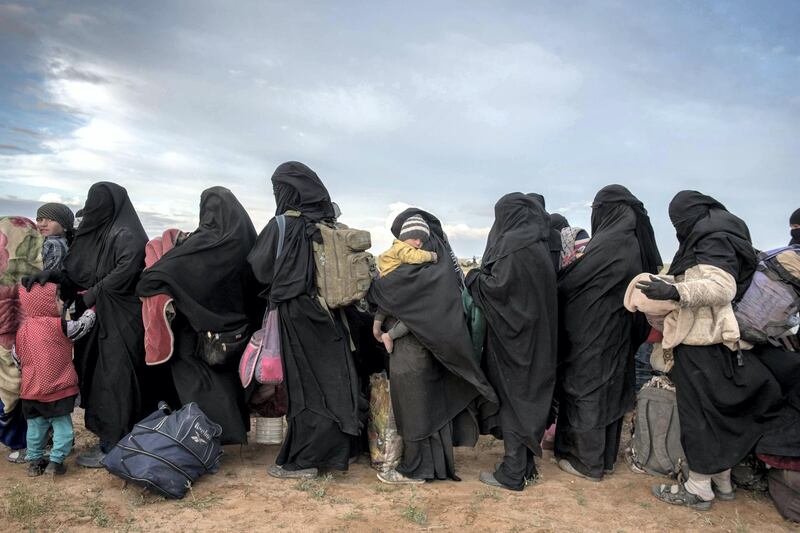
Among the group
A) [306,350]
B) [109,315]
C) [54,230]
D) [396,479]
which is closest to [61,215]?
[54,230]

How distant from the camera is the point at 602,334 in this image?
175 inches

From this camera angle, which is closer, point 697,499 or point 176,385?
point 697,499

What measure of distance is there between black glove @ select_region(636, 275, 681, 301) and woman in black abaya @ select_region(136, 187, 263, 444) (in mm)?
2999

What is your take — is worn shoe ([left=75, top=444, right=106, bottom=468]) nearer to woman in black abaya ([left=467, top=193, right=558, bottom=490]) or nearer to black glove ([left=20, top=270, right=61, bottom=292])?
black glove ([left=20, top=270, right=61, bottom=292])

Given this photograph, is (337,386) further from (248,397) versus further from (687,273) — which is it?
(687,273)

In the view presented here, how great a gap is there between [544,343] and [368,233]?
5.17ft

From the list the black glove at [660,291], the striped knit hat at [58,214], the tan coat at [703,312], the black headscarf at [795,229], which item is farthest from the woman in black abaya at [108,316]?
the black headscarf at [795,229]

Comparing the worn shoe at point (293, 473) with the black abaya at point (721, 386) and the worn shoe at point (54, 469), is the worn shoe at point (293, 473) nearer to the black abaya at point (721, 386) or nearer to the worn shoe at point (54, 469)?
the worn shoe at point (54, 469)

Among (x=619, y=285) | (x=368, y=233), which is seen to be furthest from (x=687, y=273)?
(x=368, y=233)

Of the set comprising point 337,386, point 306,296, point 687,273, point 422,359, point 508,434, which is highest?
point 687,273

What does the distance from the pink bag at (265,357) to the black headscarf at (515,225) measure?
1.70 m

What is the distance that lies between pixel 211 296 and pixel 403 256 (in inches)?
60.0

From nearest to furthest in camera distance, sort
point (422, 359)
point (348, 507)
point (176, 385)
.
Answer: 1. point (348, 507)
2. point (422, 359)
3. point (176, 385)

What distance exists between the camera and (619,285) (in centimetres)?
442
